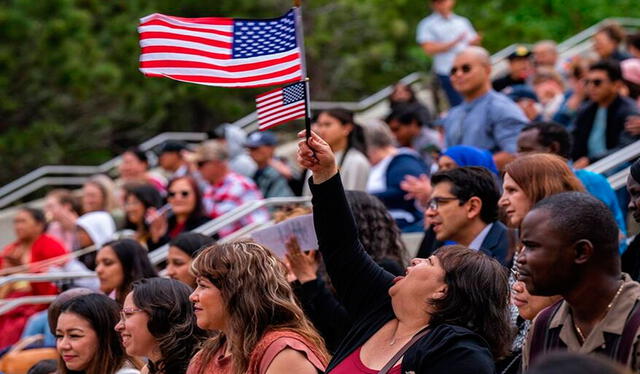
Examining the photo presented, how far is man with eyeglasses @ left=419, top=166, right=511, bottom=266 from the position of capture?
21.8 feet

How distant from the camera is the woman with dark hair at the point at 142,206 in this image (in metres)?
10.8

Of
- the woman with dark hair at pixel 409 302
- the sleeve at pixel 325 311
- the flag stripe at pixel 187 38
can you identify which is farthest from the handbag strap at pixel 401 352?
the flag stripe at pixel 187 38

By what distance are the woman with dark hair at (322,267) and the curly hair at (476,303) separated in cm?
155

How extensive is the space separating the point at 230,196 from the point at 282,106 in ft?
20.6

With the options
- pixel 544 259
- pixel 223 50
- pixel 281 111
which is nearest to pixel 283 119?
pixel 281 111

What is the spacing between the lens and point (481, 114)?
9578 millimetres

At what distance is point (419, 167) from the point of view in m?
10.4

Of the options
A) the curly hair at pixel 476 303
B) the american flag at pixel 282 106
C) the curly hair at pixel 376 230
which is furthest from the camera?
the curly hair at pixel 376 230

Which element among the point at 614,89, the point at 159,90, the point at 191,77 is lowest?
the point at 159,90

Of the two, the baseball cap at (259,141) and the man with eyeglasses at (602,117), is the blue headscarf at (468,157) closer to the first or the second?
the man with eyeglasses at (602,117)

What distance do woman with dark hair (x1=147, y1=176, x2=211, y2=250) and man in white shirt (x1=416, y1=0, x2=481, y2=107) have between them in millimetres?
5355

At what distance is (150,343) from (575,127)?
5.94 metres

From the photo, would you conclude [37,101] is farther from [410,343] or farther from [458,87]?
[410,343]

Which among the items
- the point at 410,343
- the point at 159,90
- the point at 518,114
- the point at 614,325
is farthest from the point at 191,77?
the point at 159,90
